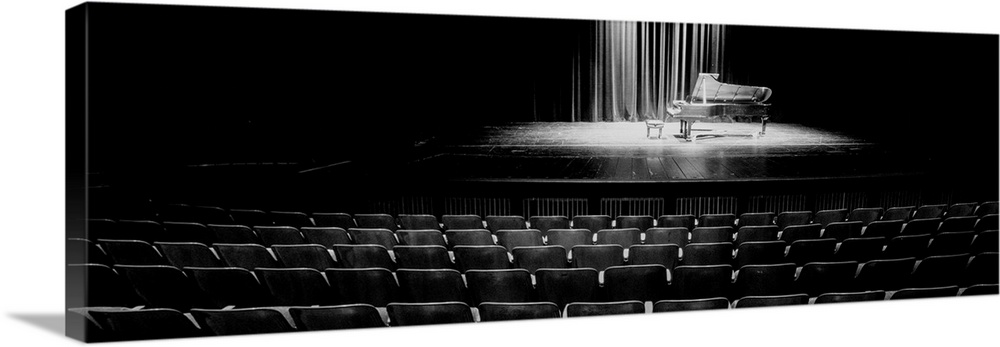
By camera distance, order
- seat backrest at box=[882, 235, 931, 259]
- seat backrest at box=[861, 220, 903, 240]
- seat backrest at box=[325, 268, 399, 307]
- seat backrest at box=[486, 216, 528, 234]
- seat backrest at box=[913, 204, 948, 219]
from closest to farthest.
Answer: seat backrest at box=[325, 268, 399, 307], seat backrest at box=[486, 216, 528, 234], seat backrest at box=[882, 235, 931, 259], seat backrest at box=[861, 220, 903, 240], seat backrest at box=[913, 204, 948, 219]

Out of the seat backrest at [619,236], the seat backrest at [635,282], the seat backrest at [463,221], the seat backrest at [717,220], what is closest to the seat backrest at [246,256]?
the seat backrest at [463,221]

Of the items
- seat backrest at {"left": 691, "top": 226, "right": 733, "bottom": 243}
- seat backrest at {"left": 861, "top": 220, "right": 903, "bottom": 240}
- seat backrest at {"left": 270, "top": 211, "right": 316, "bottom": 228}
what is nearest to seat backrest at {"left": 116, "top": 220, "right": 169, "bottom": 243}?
seat backrest at {"left": 270, "top": 211, "right": 316, "bottom": 228}

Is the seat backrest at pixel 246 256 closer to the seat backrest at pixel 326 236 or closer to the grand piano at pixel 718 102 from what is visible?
the seat backrest at pixel 326 236

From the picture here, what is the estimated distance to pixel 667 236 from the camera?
6582 mm

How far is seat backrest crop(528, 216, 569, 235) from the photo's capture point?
22.5 ft

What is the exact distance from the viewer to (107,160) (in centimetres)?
517

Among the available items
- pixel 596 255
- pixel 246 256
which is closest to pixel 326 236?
pixel 246 256

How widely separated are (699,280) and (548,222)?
1347mm

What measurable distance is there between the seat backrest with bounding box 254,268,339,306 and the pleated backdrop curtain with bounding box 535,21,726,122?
2610 mm

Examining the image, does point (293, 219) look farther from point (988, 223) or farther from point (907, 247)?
point (988, 223)

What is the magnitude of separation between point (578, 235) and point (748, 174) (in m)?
1.60

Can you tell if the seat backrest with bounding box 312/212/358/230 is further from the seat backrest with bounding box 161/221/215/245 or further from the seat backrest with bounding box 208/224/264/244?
the seat backrest with bounding box 161/221/215/245

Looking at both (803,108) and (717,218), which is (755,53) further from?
(717,218)

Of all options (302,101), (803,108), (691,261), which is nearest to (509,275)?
(691,261)
